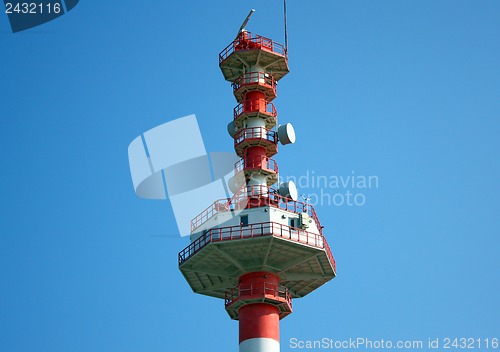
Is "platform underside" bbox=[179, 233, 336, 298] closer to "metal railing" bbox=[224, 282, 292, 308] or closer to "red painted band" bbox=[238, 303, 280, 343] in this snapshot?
"metal railing" bbox=[224, 282, 292, 308]

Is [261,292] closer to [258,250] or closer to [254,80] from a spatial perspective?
[258,250]

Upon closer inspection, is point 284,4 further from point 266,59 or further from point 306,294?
point 306,294

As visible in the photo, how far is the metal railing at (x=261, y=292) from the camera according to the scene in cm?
5984

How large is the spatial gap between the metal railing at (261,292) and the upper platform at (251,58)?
61.0ft

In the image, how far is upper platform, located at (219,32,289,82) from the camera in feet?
233

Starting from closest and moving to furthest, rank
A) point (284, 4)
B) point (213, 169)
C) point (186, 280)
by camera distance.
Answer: point (186, 280) < point (213, 169) < point (284, 4)

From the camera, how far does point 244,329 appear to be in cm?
5941

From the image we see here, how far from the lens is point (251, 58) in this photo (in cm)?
7150

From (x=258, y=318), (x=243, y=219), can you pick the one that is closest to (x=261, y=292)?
(x=258, y=318)

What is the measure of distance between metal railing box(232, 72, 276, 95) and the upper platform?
2.34 ft

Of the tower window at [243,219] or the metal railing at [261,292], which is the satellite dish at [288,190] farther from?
the metal railing at [261,292]

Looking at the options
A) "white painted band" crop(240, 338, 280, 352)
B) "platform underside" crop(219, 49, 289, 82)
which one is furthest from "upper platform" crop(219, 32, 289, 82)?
"white painted band" crop(240, 338, 280, 352)

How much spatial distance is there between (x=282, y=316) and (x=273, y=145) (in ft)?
41.6

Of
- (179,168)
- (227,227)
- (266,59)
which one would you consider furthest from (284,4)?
(227,227)
